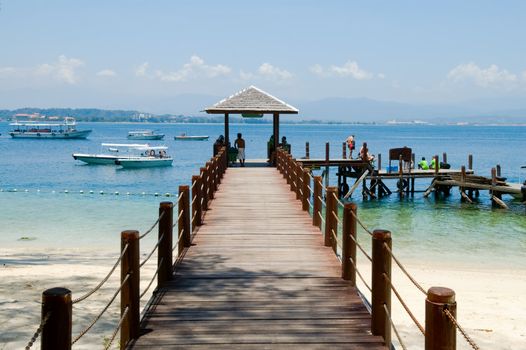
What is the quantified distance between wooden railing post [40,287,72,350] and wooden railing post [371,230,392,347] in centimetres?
307

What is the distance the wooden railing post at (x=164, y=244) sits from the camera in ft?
25.0

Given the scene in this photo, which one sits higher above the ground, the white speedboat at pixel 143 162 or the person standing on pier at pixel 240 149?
the person standing on pier at pixel 240 149

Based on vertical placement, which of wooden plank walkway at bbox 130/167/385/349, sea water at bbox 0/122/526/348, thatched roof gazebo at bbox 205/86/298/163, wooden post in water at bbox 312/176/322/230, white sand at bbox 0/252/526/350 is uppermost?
thatched roof gazebo at bbox 205/86/298/163

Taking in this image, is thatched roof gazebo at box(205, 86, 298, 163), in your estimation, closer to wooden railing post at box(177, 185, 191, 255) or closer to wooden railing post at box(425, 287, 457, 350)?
wooden railing post at box(177, 185, 191, 255)

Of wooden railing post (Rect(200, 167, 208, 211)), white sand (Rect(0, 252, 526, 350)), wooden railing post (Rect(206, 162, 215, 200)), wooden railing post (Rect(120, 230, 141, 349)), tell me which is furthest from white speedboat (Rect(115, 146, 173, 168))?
wooden railing post (Rect(120, 230, 141, 349))

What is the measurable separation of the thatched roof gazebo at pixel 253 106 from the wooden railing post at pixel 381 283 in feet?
63.1

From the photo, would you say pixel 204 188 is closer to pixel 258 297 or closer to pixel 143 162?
pixel 258 297

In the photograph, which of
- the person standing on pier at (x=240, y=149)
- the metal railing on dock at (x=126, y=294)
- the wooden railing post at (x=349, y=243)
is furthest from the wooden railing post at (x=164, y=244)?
the person standing on pier at (x=240, y=149)

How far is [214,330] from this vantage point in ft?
19.5

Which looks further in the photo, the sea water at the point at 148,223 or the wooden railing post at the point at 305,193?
the sea water at the point at 148,223

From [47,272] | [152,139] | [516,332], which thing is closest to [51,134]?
[152,139]

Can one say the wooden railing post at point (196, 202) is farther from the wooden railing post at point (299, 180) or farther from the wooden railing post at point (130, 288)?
the wooden railing post at point (130, 288)

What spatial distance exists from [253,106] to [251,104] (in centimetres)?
22

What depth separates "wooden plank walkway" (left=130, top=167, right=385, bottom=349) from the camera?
5.73 meters
